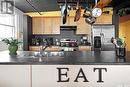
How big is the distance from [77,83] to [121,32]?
6.32 m

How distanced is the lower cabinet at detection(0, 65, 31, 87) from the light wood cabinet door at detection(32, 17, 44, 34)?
249 inches

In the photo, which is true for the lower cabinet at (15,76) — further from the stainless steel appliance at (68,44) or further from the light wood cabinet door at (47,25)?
the light wood cabinet door at (47,25)

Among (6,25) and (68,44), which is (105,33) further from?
(6,25)

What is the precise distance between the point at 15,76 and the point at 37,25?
641cm

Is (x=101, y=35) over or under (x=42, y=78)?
over

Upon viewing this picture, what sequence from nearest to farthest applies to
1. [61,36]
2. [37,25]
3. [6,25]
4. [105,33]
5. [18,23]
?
[6,25] < [18,23] < [105,33] < [37,25] < [61,36]

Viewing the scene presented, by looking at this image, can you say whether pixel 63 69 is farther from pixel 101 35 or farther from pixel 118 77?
pixel 101 35

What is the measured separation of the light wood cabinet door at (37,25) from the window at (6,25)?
1277 millimetres

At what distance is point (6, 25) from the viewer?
25.5ft

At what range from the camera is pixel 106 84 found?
10.6 ft

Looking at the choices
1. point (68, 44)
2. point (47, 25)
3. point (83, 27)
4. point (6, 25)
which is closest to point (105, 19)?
point (83, 27)

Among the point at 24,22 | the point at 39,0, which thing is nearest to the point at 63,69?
the point at 39,0

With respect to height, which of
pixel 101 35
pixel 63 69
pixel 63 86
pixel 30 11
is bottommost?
pixel 63 86

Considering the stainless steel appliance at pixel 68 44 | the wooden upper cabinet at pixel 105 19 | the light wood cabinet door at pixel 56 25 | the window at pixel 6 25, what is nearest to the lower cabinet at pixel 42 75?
the window at pixel 6 25
